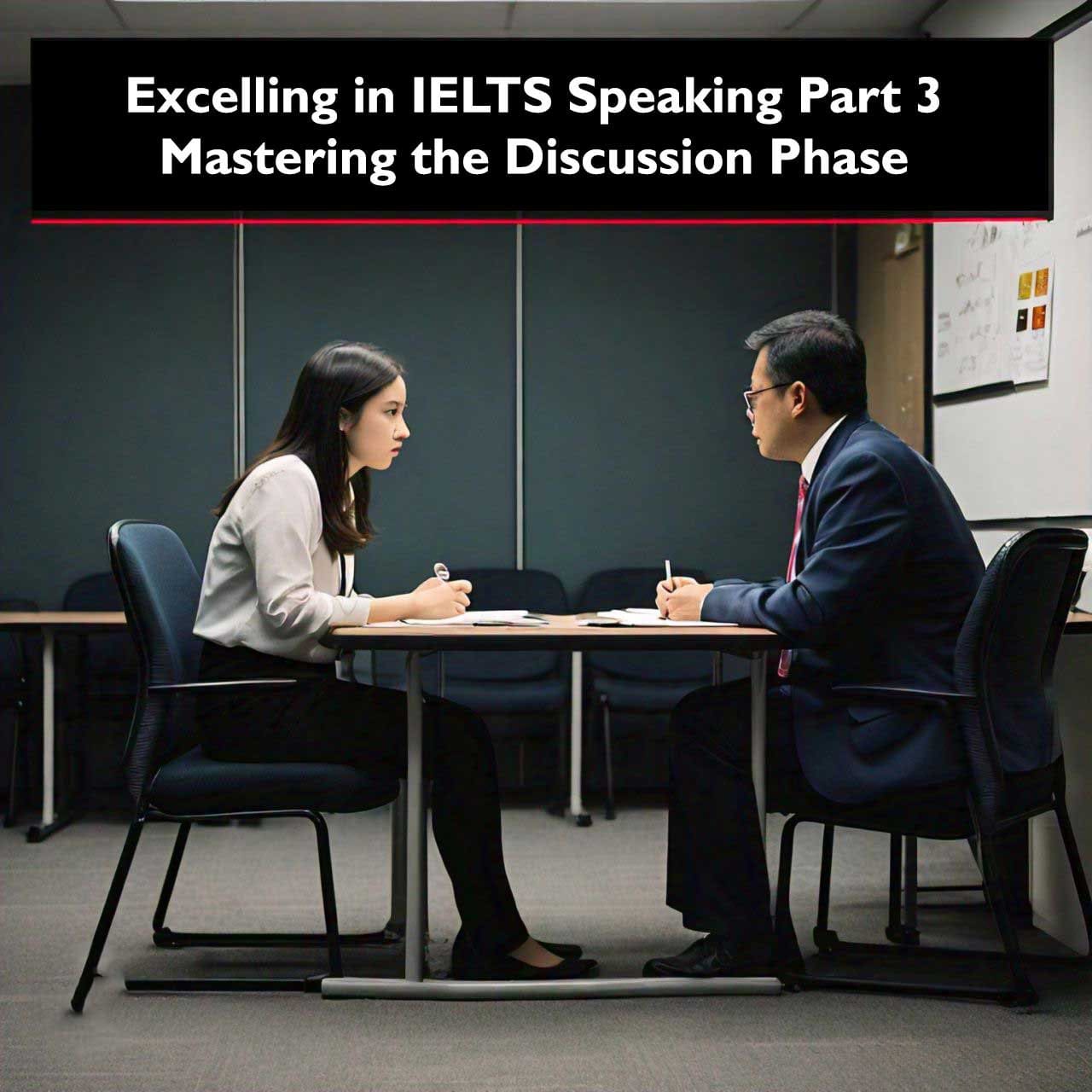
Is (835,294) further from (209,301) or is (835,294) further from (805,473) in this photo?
(805,473)

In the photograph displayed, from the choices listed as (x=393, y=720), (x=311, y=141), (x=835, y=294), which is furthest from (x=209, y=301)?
(x=393, y=720)

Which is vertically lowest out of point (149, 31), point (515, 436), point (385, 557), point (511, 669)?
point (511, 669)

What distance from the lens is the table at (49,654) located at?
4.34 metres

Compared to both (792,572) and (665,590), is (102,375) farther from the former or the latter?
(792,572)

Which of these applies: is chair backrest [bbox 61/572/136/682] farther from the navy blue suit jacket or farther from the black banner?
the navy blue suit jacket

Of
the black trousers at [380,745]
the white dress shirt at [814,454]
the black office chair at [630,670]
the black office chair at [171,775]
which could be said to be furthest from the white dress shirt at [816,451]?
the black office chair at [630,670]

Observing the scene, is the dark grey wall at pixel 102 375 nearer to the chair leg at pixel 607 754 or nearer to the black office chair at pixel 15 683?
the black office chair at pixel 15 683

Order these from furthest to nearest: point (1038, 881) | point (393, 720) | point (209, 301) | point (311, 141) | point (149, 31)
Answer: point (209, 301)
point (149, 31)
point (311, 141)
point (1038, 881)
point (393, 720)

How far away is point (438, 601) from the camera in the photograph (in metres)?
2.58

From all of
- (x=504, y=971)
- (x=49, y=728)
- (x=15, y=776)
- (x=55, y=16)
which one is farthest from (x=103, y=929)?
(x=55, y=16)

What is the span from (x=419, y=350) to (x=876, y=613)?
3.27 metres

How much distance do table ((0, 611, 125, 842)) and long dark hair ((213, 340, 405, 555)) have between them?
192cm

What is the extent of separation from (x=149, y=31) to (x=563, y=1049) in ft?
13.9

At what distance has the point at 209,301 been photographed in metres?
5.38
